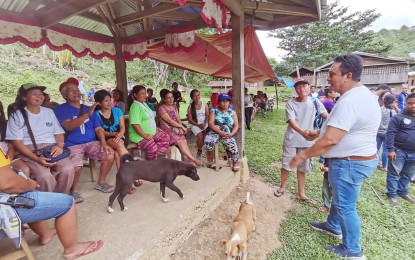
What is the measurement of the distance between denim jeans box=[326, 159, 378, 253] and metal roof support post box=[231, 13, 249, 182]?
76.4 inches

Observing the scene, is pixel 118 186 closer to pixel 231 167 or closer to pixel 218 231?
pixel 218 231

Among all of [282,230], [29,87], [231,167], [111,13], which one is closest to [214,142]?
[231,167]

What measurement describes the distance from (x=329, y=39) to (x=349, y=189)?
28577mm

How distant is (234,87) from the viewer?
402 centimetres

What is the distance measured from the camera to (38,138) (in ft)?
8.64

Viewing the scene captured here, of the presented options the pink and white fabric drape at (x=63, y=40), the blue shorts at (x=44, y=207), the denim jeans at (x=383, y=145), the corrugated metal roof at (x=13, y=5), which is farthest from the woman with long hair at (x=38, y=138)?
the denim jeans at (x=383, y=145)

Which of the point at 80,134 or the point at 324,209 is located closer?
the point at 80,134

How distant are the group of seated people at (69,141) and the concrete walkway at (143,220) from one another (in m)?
0.14

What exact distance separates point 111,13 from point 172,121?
3.14 m

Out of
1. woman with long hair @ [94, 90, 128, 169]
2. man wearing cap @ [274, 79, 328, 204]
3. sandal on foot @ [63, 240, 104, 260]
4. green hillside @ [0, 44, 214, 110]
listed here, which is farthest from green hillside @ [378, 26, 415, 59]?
sandal on foot @ [63, 240, 104, 260]

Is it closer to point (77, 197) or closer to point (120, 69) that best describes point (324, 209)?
point (77, 197)

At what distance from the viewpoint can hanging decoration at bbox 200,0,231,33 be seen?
2.83 meters

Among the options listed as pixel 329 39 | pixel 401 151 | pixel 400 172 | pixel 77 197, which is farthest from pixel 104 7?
pixel 329 39

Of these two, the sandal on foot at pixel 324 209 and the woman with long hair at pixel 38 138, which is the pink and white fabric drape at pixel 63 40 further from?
the sandal on foot at pixel 324 209
